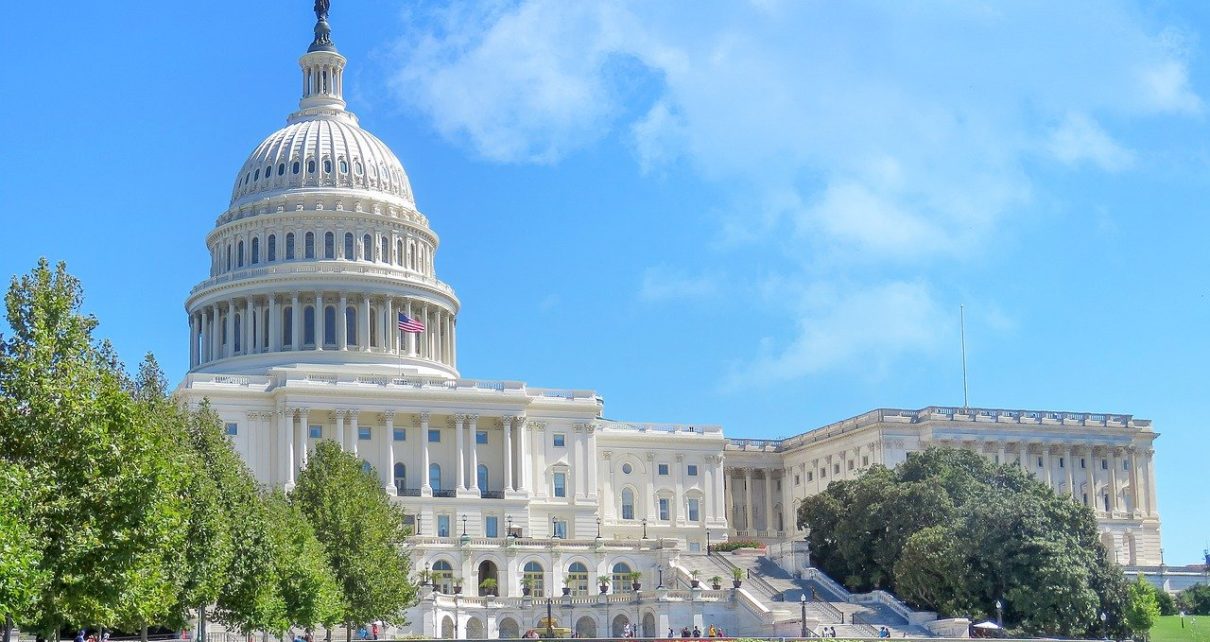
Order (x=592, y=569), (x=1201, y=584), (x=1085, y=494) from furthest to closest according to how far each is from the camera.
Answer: (x=1085, y=494)
(x=1201, y=584)
(x=592, y=569)

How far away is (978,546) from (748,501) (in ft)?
215

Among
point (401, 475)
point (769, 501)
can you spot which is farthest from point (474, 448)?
point (769, 501)

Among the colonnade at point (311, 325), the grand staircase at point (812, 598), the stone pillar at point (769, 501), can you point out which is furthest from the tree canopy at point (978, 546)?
the colonnade at point (311, 325)

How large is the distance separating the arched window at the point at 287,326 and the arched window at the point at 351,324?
4572 millimetres

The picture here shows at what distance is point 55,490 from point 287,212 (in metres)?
116

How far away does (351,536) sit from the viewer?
84.9 metres

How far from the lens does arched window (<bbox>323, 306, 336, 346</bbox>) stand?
5965 inches

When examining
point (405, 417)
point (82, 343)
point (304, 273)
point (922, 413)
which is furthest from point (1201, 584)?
point (82, 343)

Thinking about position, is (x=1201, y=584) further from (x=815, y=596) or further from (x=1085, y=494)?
(x=815, y=596)

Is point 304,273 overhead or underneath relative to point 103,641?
overhead

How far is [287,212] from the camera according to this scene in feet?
510

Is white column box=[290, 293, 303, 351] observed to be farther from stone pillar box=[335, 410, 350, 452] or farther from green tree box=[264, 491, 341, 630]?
green tree box=[264, 491, 341, 630]

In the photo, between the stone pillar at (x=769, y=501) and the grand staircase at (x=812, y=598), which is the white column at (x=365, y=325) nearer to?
the grand staircase at (x=812, y=598)

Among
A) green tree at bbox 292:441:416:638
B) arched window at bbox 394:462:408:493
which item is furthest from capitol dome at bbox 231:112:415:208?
green tree at bbox 292:441:416:638
